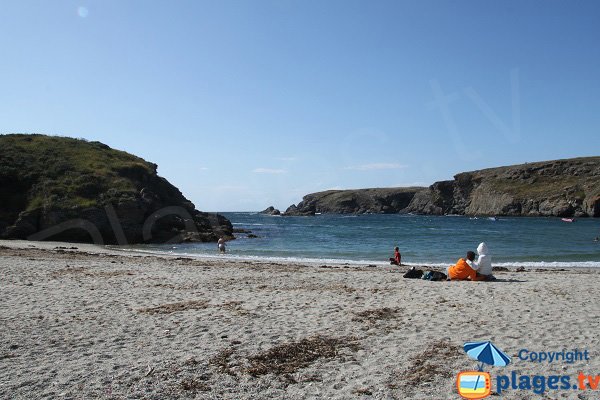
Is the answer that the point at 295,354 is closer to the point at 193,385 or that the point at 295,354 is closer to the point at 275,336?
the point at 275,336

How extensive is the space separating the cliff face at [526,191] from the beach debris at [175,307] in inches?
4305

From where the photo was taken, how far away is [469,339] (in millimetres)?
8336

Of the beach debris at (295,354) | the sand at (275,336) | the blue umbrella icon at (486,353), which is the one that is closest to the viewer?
the sand at (275,336)

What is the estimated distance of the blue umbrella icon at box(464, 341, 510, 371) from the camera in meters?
7.13

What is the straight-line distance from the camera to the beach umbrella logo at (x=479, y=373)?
239 inches

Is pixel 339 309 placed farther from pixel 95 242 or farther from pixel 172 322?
pixel 95 242

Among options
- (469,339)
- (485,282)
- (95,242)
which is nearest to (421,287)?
(485,282)

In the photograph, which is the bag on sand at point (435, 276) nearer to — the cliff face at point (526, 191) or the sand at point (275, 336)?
the sand at point (275, 336)

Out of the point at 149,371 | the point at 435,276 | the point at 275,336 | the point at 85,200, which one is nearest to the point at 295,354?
the point at 275,336

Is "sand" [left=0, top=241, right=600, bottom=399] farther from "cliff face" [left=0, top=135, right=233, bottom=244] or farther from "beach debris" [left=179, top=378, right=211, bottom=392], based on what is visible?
"cliff face" [left=0, top=135, right=233, bottom=244]

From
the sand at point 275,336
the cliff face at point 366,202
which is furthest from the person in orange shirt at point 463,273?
the cliff face at point 366,202

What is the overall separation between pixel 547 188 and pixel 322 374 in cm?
12982

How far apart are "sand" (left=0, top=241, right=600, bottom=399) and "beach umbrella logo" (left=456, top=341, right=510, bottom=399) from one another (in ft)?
0.45

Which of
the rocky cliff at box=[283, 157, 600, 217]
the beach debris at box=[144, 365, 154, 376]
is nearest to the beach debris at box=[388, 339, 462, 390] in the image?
the beach debris at box=[144, 365, 154, 376]
